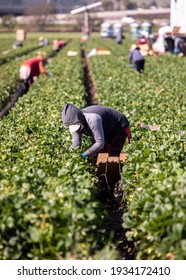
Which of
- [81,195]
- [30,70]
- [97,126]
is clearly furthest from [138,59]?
[81,195]

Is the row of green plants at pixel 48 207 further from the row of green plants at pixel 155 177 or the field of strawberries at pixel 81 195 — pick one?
the row of green plants at pixel 155 177

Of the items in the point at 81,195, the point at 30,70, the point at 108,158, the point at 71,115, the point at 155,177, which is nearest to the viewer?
the point at 81,195

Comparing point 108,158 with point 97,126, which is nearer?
point 97,126

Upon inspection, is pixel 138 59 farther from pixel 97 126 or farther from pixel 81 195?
pixel 81 195

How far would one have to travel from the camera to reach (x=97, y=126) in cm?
909

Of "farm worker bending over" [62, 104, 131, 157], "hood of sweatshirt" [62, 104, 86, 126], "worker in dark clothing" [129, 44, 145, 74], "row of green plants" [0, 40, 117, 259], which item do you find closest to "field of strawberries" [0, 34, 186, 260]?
"row of green plants" [0, 40, 117, 259]

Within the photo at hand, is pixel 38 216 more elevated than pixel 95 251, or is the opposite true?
pixel 38 216

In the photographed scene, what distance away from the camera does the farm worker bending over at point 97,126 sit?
8.91 meters

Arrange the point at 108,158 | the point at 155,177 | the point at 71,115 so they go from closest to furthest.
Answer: the point at 155,177 → the point at 71,115 → the point at 108,158

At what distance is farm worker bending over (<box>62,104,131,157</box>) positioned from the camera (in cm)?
891

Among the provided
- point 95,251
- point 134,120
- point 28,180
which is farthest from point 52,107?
point 95,251

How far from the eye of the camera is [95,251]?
6484 millimetres

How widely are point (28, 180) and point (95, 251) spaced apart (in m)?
1.25
